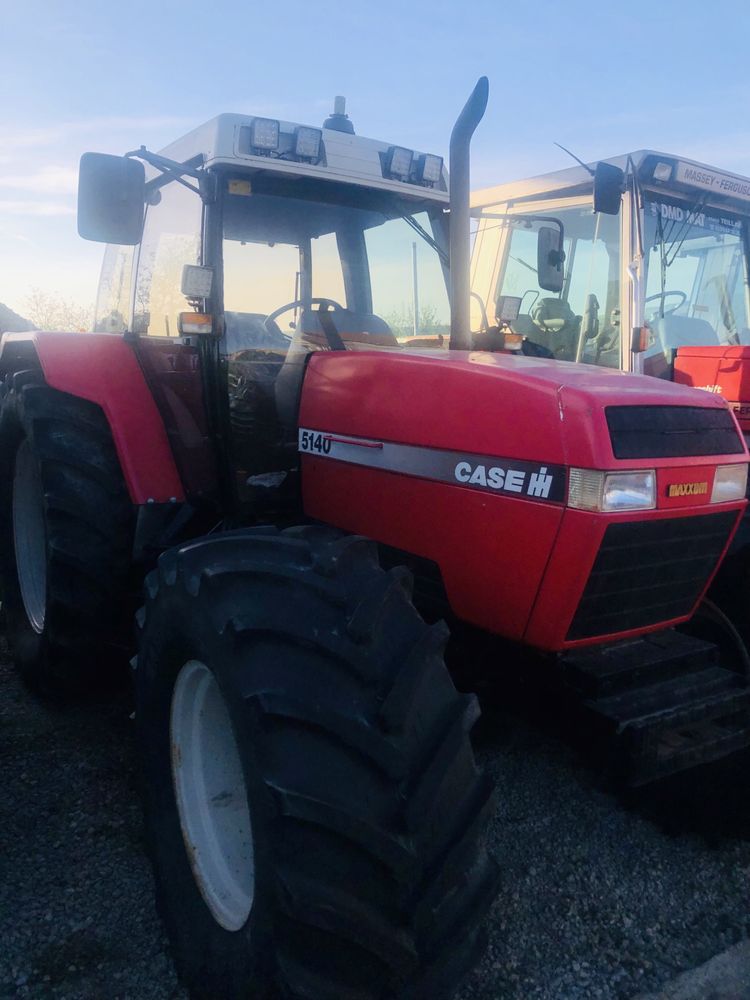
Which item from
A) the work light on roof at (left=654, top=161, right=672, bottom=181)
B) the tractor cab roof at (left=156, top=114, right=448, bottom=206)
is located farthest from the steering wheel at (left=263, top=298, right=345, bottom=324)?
the work light on roof at (left=654, top=161, right=672, bottom=181)

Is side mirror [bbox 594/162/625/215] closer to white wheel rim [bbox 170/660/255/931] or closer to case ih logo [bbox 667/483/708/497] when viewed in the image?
case ih logo [bbox 667/483/708/497]

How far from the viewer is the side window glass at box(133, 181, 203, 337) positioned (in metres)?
2.80

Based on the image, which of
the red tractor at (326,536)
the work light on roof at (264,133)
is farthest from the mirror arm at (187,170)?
the work light on roof at (264,133)

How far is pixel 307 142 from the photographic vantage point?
2750mm

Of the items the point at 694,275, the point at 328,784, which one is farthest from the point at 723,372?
the point at 328,784

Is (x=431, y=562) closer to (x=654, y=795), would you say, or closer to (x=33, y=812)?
(x=654, y=795)

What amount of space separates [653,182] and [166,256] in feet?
10.8

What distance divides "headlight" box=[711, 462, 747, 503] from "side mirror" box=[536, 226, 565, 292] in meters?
1.22

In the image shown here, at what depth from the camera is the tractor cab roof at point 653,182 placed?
493 centimetres

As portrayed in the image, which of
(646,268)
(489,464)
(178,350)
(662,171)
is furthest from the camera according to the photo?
(646,268)

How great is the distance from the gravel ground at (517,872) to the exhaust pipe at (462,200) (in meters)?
1.50

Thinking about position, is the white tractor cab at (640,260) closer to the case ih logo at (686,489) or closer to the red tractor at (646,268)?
the red tractor at (646,268)

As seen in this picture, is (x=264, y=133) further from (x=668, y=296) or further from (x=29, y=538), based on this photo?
(x=668, y=296)

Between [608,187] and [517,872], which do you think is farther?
[608,187]
